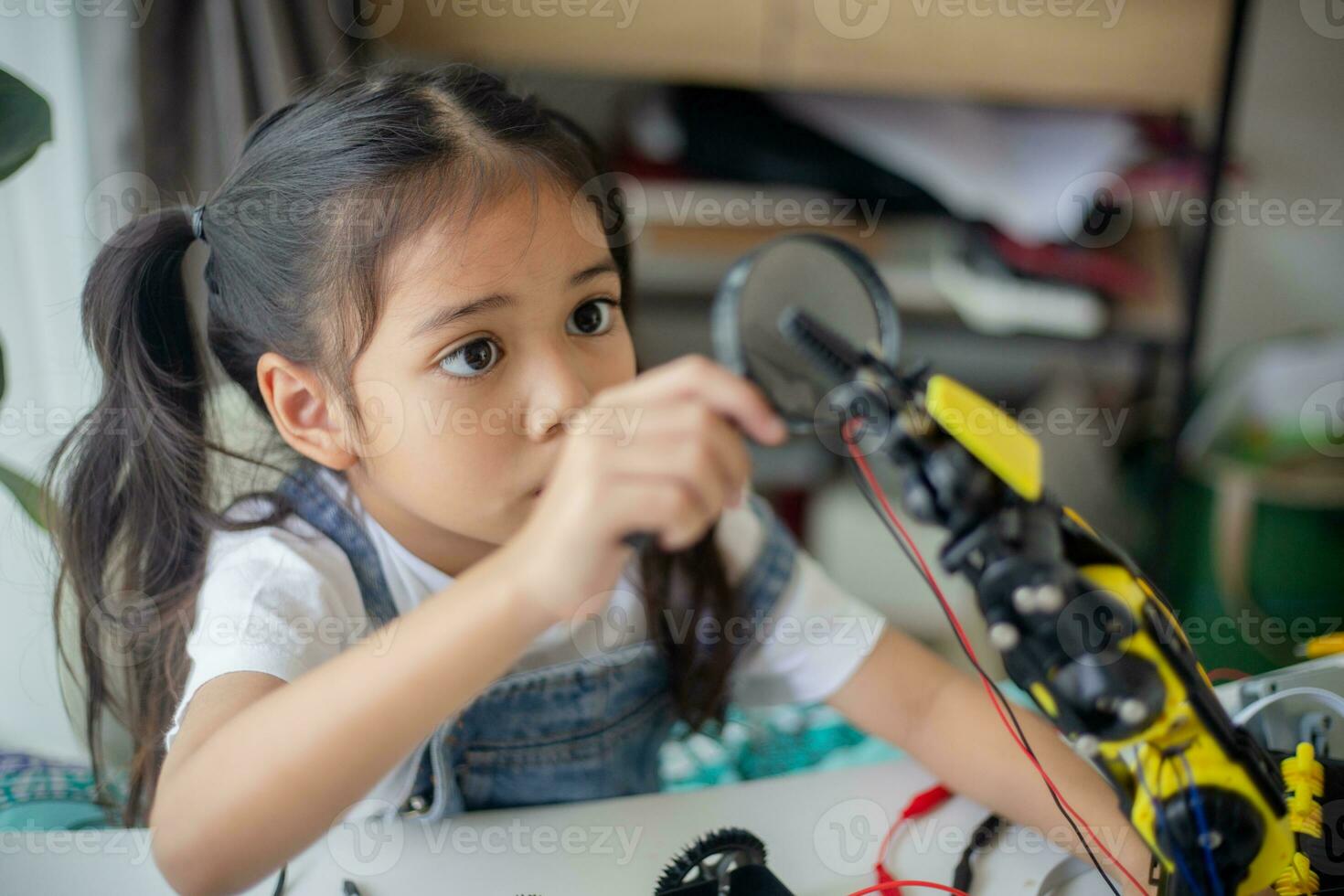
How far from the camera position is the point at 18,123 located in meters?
0.72

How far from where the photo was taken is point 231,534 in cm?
69

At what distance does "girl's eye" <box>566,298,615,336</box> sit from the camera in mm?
632

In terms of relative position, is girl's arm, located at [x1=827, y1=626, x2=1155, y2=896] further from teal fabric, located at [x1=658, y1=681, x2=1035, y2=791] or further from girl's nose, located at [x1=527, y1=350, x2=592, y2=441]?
girl's nose, located at [x1=527, y1=350, x2=592, y2=441]

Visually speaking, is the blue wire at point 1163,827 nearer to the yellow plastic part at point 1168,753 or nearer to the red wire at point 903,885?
the yellow plastic part at point 1168,753

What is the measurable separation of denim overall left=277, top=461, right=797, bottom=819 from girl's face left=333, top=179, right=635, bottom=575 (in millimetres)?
100

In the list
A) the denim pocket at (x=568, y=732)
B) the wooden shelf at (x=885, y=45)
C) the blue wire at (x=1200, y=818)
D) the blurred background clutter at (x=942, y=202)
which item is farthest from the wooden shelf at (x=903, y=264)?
the blue wire at (x=1200, y=818)

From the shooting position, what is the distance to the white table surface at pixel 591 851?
1.88 feet

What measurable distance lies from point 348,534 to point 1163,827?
1.76ft

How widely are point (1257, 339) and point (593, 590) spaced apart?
1967 mm

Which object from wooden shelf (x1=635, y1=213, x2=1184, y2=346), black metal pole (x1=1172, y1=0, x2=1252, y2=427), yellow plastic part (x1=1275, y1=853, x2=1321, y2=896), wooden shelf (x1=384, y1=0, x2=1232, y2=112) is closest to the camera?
yellow plastic part (x1=1275, y1=853, x2=1321, y2=896)

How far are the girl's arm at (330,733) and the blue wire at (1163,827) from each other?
0.89ft

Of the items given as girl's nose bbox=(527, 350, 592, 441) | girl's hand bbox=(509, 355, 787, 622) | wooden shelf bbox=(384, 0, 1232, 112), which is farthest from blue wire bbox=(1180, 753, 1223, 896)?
wooden shelf bbox=(384, 0, 1232, 112)

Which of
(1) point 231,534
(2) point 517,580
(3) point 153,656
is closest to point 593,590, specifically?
(2) point 517,580

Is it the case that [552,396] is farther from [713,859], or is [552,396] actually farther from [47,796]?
[47,796]
